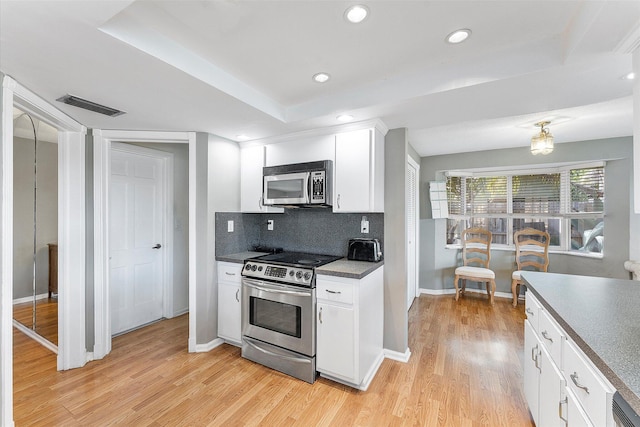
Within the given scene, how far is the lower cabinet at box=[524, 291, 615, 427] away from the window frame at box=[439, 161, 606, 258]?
10.1 ft

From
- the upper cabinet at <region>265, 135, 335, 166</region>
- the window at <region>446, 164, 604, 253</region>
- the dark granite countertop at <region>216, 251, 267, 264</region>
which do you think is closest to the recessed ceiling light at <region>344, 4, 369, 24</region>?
the upper cabinet at <region>265, 135, 335, 166</region>

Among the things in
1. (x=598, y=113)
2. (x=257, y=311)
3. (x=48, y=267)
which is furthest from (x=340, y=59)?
(x=48, y=267)

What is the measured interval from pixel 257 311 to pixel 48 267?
335 cm

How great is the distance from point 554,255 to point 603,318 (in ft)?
12.3

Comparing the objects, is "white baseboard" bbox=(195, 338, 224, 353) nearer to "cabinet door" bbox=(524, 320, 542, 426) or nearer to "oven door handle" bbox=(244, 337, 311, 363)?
"oven door handle" bbox=(244, 337, 311, 363)

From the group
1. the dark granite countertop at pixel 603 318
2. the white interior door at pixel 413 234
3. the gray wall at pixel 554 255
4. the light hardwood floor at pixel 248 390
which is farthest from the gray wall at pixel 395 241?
the gray wall at pixel 554 255

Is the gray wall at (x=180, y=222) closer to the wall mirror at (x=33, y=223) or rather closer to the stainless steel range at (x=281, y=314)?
the wall mirror at (x=33, y=223)

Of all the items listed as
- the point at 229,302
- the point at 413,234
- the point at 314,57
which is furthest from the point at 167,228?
the point at 413,234

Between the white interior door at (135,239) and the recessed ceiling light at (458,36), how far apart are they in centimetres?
331

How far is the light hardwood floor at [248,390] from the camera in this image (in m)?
1.83

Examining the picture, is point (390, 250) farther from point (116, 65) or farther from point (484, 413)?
point (116, 65)

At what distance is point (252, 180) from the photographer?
3020 millimetres

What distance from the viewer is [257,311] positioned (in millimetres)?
2525

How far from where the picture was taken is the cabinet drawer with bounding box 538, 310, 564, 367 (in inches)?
50.9
